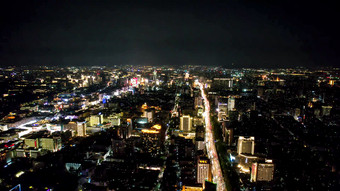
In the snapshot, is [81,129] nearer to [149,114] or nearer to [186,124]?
[149,114]

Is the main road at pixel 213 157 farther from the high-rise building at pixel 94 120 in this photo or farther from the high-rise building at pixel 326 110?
the high-rise building at pixel 326 110

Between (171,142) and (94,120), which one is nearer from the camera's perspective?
(171,142)

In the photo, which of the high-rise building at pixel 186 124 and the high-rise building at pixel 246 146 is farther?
the high-rise building at pixel 186 124

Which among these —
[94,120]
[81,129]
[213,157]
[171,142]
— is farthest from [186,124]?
[81,129]

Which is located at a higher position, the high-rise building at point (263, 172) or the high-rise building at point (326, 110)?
the high-rise building at point (326, 110)

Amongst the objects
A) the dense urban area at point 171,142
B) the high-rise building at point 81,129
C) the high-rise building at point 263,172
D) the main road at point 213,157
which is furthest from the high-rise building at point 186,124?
the high-rise building at point 263,172

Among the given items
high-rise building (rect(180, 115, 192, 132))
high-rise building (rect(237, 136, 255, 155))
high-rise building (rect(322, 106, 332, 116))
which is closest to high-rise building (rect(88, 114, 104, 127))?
high-rise building (rect(180, 115, 192, 132))

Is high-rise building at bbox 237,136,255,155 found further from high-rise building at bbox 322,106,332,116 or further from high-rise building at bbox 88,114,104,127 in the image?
high-rise building at bbox 88,114,104,127
